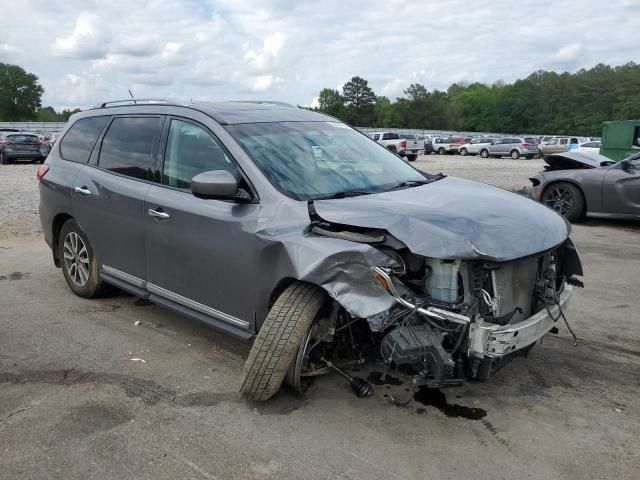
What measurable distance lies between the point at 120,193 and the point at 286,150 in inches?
59.9

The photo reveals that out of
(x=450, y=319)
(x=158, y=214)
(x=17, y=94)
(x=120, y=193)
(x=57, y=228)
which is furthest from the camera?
(x=17, y=94)

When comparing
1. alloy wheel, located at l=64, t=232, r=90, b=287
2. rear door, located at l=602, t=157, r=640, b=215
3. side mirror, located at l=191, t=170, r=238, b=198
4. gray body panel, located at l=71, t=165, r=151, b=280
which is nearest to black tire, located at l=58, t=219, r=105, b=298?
alloy wheel, located at l=64, t=232, r=90, b=287

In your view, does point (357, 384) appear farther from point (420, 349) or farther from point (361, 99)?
point (361, 99)

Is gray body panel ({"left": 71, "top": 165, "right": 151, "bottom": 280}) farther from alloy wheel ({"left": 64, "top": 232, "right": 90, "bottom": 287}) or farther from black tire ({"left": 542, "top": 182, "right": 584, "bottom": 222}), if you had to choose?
black tire ({"left": 542, "top": 182, "right": 584, "bottom": 222})

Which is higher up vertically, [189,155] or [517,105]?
[517,105]

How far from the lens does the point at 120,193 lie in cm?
454

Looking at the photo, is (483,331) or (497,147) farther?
(497,147)

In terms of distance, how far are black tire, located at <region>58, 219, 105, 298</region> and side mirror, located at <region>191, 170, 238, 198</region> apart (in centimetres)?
204

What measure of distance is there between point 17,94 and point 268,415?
101m

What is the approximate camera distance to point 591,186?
985cm

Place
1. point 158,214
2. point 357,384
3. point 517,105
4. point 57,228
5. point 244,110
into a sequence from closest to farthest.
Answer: point 357,384 → point 158,214 → point 244,110 → point 57,228 → point 517,105

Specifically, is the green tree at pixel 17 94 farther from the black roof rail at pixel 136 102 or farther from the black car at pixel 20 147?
the black roof rail at pixel 136 102

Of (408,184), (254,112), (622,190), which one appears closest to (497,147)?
(622,190)

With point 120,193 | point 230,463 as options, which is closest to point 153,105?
point 120,193
